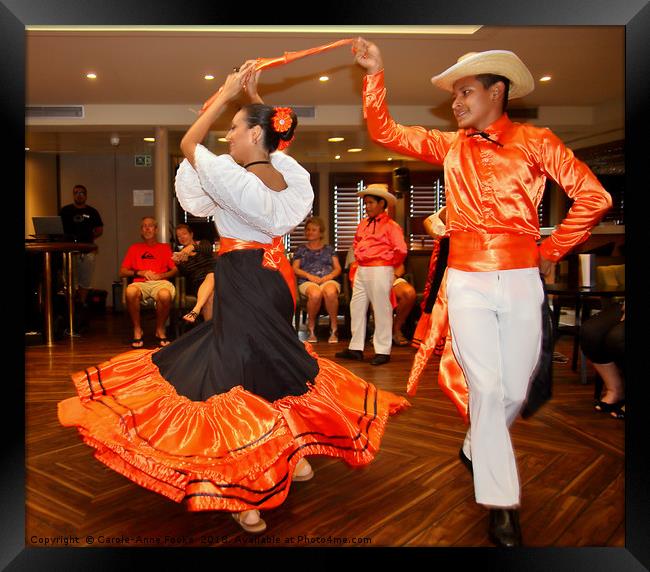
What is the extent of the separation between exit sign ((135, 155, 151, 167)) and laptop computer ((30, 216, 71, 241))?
465 cm

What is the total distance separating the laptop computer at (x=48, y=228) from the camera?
6672 mm

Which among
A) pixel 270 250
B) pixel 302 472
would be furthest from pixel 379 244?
pixel 270 250

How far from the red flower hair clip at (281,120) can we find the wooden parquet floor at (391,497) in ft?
4.56

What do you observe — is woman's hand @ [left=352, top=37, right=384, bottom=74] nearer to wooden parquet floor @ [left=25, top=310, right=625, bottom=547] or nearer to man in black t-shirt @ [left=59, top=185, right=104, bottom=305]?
wooden parquet floor @ [left=25, top=310, right=625, bottom=547]

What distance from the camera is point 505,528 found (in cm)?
190

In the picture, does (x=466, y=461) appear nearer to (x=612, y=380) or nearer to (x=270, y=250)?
(x=270, y=250)

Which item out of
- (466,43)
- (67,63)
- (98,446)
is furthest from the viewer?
(67,63)

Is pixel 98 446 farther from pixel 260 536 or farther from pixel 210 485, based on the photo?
pixel 260 536

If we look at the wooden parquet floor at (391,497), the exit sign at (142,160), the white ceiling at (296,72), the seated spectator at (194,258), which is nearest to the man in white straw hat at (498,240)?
the wooden parquet floor at (391,497)

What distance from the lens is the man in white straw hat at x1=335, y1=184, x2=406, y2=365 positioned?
5.33 m

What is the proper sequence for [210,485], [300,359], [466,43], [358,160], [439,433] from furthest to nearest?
[358,160], [466,43], [439,433], [300,359], [210,485]

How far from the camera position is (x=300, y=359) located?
215cm
